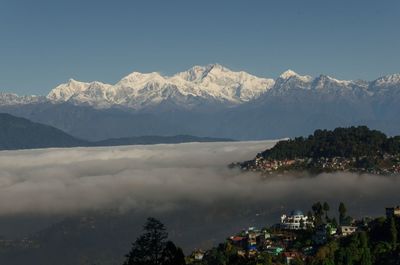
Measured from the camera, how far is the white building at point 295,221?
12613cm

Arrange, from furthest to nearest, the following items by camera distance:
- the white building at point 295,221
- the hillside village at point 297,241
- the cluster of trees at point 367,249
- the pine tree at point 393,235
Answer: the white building at point 295,221
the hillside village at point 297,241
the pine tree at point 393,235
the cluster of trees at point 367,249

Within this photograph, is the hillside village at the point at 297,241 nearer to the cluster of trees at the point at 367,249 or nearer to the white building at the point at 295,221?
the white building at the point at 295,221

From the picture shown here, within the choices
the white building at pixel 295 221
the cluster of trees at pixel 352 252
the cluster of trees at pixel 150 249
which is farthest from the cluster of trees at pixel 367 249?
the cluster of trees at pixel 150 249

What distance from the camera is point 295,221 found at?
434 feet

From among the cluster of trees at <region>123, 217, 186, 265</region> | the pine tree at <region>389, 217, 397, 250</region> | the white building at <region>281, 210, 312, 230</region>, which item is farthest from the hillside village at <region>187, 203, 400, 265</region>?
the cluster of trees at <region>123, 217, 186, 265</region>

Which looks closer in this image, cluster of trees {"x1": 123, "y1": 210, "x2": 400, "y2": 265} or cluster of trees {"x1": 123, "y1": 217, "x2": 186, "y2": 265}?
cluster of trees {"x1": 123, "y1": 217, "x2": 186, "y2": 265}

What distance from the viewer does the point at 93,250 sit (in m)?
155

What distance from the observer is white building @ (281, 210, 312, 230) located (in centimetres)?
12613

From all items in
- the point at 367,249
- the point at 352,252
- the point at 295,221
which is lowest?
the point at 352,252

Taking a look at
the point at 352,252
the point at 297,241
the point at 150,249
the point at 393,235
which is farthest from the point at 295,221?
the point at 150,249

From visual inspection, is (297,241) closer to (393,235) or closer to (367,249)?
(393,235)

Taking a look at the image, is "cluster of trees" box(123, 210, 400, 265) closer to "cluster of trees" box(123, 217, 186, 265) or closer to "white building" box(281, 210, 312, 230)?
"white building" box(281, 210, 312, 230)

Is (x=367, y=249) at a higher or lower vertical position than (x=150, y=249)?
lower

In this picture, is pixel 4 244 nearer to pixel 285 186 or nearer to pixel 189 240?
pixel 189 240
